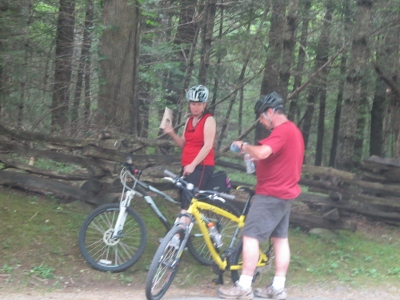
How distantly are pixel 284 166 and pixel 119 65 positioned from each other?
5399mm

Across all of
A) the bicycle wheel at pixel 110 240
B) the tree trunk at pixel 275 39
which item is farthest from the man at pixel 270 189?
the tree trunk at pixel 275 39

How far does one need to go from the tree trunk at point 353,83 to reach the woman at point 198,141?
6.25m

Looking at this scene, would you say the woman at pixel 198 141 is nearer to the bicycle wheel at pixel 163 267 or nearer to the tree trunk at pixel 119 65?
the bicycle wheel at pixel 163 267

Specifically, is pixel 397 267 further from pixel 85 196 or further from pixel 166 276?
pixel 85 196

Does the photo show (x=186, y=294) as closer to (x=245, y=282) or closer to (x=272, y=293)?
(x=245, y=282)

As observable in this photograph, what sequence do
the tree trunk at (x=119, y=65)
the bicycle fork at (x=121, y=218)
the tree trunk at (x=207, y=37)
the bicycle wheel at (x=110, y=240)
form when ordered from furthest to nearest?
the tree trunk at (x=207, y=37) → the tree trunk at (x=119, y=65) → the bicycle wheel at (x=110, y=240) → the bicycle fork at (x=121, y=218)

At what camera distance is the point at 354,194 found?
29.4ft

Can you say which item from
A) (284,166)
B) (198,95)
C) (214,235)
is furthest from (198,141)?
(284,166)

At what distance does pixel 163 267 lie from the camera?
5.33 metres

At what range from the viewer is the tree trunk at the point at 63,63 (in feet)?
37.5

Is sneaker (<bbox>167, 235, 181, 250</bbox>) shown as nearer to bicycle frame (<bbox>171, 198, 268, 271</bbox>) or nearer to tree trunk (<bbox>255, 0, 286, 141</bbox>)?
bicycle frame (<bbox>171, 198, 268, 271</bbox>)

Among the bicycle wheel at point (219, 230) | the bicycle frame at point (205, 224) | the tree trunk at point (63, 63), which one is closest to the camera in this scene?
the bicycle frame at point (205, 224)

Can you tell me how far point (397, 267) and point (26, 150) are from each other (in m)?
5.74

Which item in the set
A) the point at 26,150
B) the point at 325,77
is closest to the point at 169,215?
the point at 26,150
